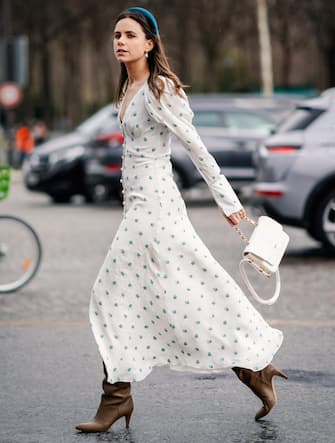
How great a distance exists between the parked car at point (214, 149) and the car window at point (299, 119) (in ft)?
21.3

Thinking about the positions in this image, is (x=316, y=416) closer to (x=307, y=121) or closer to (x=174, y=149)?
(x=307, y=121)

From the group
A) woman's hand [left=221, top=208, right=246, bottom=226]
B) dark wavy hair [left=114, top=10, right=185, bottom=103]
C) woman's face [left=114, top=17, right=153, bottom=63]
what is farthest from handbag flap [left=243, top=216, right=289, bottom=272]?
woman's face [left=114, top=17, right=153, bottom=63]

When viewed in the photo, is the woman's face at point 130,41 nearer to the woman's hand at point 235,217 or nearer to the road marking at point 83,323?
the woman's hand at point 235,217

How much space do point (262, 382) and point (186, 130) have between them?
1150mm

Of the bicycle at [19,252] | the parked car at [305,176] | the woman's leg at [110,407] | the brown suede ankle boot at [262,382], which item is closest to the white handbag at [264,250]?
the brown suede ankle boot at [262,382]

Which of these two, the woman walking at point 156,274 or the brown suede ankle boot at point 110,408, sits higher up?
the woman walking at point 156,274

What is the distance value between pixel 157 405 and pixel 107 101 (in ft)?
183

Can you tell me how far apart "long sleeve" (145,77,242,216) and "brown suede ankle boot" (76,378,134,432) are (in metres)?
0.88

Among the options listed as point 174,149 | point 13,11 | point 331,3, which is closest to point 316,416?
point 174,149

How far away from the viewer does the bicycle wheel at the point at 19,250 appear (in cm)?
984

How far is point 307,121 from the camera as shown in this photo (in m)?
12.1

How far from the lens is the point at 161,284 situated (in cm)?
535

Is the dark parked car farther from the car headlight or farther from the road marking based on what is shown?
the road marking

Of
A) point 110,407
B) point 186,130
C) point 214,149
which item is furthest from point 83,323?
point 214,149
